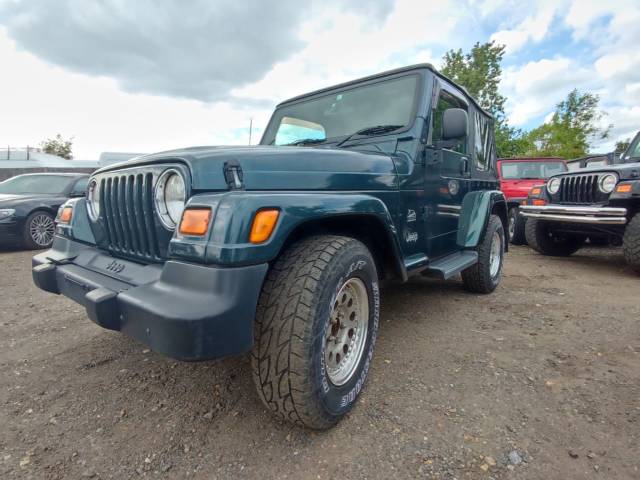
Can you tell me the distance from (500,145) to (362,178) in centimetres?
2660

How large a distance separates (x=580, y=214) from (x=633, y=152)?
1751 mm

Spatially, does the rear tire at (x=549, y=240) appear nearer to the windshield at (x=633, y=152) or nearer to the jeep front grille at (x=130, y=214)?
the windshield at (x=633, y=152)

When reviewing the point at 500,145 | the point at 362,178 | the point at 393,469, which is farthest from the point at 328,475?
the point at 500,145

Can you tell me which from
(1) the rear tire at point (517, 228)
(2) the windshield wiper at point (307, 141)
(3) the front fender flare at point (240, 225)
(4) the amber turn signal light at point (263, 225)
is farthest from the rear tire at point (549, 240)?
(4) the amber turn signal light at point (263, 225)

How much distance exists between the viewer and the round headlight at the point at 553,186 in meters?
5.47

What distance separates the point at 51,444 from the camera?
1639 mm

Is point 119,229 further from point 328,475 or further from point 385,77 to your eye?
point 385,77

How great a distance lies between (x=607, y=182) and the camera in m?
4.76

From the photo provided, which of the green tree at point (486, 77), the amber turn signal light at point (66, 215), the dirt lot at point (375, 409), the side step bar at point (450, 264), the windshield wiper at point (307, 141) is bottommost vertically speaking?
the dirt lot at point (375, 409)

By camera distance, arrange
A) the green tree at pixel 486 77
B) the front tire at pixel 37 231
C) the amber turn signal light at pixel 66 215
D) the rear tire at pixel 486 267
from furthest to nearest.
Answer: the green tree at pixel 486 77 < the front tire at pixel 37 231 < the rear tire at pixel 486 267 < the amber turn signal light at pixel 66 215

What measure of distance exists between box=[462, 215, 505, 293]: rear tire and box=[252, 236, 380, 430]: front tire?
235cm

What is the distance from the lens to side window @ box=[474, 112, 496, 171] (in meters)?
3.89

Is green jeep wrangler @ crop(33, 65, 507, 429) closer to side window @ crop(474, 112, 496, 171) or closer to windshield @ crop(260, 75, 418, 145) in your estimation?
windshield @ crop(260, 75, 418, 145)

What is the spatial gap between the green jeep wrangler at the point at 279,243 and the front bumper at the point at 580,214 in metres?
3.06
